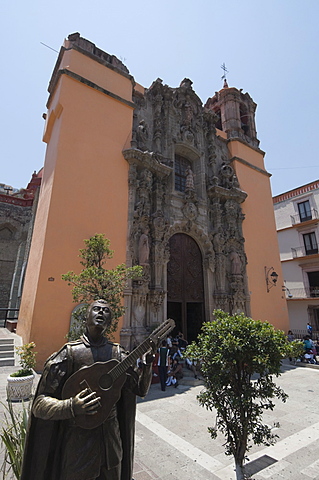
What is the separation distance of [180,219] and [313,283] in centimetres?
1282

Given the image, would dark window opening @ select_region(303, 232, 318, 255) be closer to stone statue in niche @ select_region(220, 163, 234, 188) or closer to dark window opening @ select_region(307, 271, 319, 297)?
dark window opening @ select_region(307, 271, 319, 297)

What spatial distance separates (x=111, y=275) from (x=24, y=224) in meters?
16.2

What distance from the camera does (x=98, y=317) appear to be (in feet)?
6.26

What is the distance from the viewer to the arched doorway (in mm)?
10844

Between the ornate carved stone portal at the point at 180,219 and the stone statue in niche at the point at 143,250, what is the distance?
37 millimetres

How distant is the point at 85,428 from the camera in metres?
1.57

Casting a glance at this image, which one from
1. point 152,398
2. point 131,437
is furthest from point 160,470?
point 152,398

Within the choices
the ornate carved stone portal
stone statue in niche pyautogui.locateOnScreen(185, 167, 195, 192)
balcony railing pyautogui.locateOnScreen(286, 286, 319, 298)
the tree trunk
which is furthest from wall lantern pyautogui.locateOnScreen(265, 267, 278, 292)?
the tree trunk

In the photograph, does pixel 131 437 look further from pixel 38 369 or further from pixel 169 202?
pixel 169 202

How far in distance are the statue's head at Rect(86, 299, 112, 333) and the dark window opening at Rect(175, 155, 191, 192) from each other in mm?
11189

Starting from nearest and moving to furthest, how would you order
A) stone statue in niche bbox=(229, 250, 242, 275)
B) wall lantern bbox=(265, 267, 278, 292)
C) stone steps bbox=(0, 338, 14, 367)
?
stone steps bbox=(0, 338, 14, 367)
stone statue in niche bbox=(229, 250, 242, 275)
wall lantern bbox=(265, 267, 278, 292)

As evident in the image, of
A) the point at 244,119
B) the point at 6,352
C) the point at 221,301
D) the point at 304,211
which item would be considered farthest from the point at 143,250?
the point at 304,211

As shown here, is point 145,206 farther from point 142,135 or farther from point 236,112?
point 236,112

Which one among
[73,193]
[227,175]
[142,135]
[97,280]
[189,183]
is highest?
[142,135]
